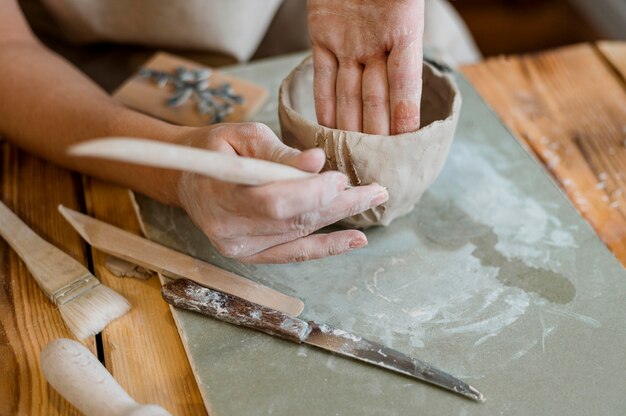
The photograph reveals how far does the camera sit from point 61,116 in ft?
3.52

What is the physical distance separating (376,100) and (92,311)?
0.50 metres

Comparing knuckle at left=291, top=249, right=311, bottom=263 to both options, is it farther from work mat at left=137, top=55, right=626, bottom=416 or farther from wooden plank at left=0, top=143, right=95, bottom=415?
wooden plank at left=0, top=143, right=95, bottom=415

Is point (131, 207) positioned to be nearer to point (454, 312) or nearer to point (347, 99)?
point (347, 99)

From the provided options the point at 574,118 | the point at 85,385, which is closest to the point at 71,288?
the point at 85,385

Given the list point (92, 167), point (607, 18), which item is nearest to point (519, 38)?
point (607, 18)

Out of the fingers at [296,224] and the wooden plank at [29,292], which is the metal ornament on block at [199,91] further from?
the fingers at [296,224]

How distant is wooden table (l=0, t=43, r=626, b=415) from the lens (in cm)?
78

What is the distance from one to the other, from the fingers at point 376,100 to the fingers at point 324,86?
5 centimetres

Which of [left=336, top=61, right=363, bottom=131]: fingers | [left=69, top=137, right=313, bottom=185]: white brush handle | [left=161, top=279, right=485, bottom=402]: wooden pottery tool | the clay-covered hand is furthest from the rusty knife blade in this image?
[left=336, top=61, right=363, bottom=131]: fingers

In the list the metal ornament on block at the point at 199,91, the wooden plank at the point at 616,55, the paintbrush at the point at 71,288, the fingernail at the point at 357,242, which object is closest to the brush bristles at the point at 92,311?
the paintbrush at the point at 71,288

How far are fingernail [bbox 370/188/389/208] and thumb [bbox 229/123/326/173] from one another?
3.4 inches

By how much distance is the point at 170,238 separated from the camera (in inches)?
37.7

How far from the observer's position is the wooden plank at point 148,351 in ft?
2.51

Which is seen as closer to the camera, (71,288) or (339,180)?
(339,180)
